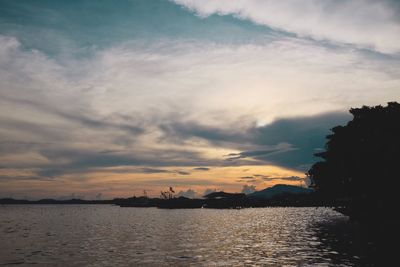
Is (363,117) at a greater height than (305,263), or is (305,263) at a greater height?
(363,117)

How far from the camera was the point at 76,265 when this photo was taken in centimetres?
3888

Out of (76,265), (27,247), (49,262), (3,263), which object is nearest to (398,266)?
(76,265)

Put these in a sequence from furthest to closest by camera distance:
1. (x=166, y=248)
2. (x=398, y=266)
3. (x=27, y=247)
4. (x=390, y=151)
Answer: (x=390, y=151), (x=27, y=247), (x=166, y=248), (x=398, y=266)

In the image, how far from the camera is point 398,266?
33.6 metres

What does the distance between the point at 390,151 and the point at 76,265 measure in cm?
5568

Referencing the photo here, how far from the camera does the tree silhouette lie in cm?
6794

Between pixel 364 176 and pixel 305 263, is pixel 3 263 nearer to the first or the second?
pixel 305 263

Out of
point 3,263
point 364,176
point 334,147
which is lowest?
point 3,263

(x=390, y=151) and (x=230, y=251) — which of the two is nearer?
(x=230, y=251)

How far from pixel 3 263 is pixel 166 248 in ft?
67.1

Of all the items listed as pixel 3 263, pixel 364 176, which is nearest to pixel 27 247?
pixel 3 263

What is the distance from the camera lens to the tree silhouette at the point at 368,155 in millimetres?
67938

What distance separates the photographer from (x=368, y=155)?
2817 inches

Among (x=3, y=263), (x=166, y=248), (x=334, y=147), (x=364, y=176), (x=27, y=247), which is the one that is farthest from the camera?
(x=334, y=147)
